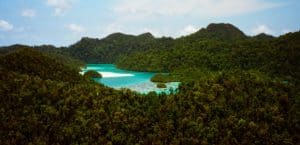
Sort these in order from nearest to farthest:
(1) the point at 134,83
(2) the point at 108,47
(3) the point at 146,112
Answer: (3) the point at 146,112
(1) the point at 134,83
(2) the point at 108,47

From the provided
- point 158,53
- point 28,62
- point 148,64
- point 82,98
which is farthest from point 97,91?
point 158,53

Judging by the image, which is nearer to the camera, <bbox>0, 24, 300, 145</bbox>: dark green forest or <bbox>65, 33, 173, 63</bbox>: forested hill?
<bbox>0, 24, 300, 145</bbox>: dark green forest

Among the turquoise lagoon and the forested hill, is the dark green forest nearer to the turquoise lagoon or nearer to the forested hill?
the turquoise lagoon

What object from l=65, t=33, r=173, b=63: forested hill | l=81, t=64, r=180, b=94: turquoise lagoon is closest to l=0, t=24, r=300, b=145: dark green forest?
l=81, t=64, r=180, b=94: turquoise lagoon

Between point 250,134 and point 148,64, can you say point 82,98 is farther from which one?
point 148,64

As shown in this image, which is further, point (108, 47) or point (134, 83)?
point (108, 47)

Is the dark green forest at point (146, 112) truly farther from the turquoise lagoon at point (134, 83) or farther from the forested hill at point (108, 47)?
the forested hill at point (108, 47)

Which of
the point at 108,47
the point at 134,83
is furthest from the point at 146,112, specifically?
the point at 108,47

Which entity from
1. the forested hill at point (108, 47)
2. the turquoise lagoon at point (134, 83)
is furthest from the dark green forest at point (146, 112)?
the forested hill at point (108, 47)

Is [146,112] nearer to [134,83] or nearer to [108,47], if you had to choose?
[134,83]

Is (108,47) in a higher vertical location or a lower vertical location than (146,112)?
higher

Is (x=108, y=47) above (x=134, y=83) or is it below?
above

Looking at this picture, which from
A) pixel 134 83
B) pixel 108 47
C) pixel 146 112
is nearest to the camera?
pixel 146 112

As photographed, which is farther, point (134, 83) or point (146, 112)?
point (134, 83)
